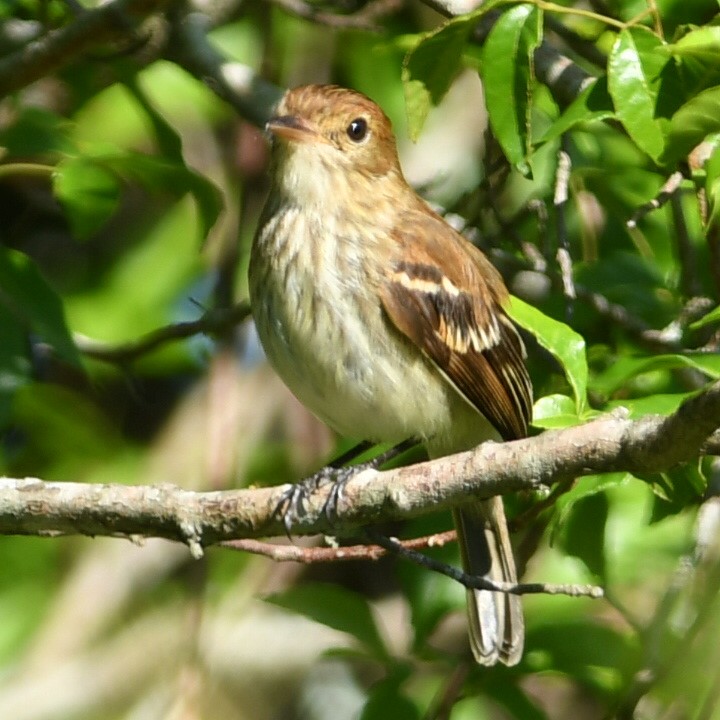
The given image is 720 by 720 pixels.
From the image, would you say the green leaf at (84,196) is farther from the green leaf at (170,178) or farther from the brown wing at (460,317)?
the brown wing at (460,317)

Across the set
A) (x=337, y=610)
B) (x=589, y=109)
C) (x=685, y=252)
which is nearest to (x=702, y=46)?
(x=589, y=109)

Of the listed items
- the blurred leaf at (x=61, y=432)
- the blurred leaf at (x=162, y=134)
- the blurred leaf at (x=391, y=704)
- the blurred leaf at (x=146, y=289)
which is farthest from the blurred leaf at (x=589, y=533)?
the blurred leaf at (x=61, y=432)

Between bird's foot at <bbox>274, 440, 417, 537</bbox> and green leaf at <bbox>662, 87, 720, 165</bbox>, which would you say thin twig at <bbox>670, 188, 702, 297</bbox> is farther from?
bird's foot at <bbox>274, 440, 417, 537</bbox>

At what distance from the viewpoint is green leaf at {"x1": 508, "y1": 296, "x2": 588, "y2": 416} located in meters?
2.98

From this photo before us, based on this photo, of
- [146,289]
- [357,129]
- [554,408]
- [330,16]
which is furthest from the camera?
[146,289]

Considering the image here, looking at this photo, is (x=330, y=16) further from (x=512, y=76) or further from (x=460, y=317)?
(x=512, y=76)

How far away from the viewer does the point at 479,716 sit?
13.7ft

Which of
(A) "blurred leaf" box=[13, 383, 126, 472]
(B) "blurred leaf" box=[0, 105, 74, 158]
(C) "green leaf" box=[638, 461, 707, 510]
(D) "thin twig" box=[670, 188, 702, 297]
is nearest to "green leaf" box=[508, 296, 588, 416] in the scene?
(C) "green leaf" box=[638, 461, 707, 510]

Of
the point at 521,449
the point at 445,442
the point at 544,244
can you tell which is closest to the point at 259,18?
the point at 544,244

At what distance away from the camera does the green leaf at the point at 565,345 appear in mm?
2979

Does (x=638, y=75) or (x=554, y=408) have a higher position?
(x=638, y=75)

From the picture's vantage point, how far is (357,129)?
163 inches

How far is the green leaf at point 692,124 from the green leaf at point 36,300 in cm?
155

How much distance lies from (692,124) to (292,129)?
127 centimetres
